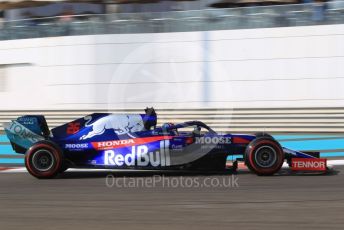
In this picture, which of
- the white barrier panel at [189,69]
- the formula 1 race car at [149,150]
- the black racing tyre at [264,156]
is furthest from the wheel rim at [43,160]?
the white barrier panel at [189,69]

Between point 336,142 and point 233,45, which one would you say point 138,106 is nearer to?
point 233,45

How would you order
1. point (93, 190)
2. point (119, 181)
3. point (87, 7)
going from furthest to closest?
point (87, 7) → point (119, 181) → point (93, 190)

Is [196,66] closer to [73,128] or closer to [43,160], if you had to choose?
[73,128]

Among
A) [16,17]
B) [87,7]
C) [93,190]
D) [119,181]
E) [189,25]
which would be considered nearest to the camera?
[93,190]

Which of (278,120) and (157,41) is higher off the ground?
(157,41)

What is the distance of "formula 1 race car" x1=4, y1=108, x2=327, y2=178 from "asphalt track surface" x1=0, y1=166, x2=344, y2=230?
225 millimetres

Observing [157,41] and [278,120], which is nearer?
[278,120]

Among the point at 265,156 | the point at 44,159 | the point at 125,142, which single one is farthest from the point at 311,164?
the point at 44,159

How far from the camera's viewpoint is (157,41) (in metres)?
16.5

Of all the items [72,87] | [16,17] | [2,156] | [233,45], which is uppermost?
[16,17]

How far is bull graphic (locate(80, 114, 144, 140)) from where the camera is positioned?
923 cm

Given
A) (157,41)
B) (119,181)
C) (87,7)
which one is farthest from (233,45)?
(119,181)

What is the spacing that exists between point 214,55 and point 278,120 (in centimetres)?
256

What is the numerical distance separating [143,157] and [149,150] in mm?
146
